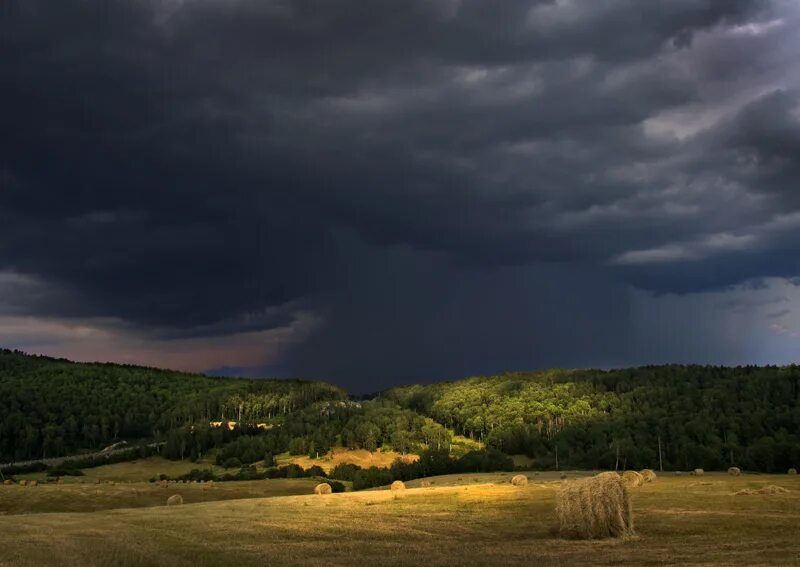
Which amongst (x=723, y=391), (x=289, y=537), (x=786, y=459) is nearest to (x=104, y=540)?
(x=289, y=537)

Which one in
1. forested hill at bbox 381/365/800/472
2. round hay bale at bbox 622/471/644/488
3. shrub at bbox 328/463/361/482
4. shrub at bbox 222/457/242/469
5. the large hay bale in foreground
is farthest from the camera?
shrub at bbox 222/457/242/469

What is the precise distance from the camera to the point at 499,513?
36844 millimetres

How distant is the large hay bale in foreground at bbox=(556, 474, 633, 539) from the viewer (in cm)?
2773

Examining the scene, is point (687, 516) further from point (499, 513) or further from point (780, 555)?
point (780, 555)

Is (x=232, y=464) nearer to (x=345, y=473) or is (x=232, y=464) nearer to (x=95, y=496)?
(x=345, y=473)

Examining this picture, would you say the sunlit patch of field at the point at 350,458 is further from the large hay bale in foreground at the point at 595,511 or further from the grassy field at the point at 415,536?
the large hay bale in foreground at the point at 595,511

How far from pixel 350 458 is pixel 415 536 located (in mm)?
155032

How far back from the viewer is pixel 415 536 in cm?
2772

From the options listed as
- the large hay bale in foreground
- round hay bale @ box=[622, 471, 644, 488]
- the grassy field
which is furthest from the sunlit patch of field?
the large hay bale in foreground

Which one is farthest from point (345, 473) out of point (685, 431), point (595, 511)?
point (595, 511)

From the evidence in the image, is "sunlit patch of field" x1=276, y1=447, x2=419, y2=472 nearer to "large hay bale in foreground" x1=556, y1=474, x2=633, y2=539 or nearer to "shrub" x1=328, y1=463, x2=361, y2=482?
"shrub" x1=328, y1=463, x2=361, y2=482

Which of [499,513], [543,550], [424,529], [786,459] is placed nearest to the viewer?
[543,550]

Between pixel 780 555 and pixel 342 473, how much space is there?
4420 inches

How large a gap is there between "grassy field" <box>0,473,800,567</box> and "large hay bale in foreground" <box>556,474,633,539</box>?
0.95 metres
